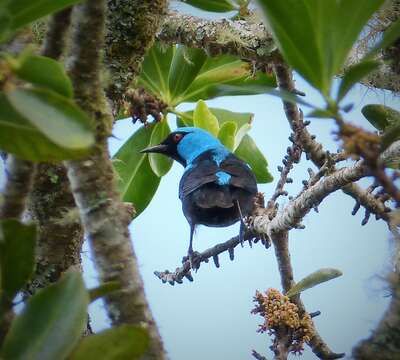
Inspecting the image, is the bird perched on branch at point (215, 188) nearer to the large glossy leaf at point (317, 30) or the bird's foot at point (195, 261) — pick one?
the bird's foot at point (195, 261)

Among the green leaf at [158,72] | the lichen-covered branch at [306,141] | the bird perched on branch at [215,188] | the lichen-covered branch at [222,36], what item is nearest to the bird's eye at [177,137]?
the bird perched on branch at [215,188]

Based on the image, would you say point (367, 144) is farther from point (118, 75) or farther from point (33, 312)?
point (118, 75)

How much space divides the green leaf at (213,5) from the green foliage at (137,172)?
843 mm

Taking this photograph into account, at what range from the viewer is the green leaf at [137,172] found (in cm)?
326

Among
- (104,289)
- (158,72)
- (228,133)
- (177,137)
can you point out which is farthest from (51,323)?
(177,137)

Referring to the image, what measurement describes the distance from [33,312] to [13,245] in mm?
119

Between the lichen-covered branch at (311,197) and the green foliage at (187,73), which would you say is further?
the green foliage at (187,73)

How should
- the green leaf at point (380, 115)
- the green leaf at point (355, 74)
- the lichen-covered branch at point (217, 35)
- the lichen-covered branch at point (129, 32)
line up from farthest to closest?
1. the lichen-covered branch at point (217, 35)
2. the lichen-covered branch at point (129, 32)
3. the green leaf at point (380, 115)
4. the green leaf at point (355, 74)

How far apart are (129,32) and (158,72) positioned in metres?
1.18

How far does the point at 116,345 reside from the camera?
37.4 inches

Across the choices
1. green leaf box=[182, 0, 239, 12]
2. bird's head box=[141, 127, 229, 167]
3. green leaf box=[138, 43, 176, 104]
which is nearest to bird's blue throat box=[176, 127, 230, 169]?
bird's head box=[141, 127, 229, 167]

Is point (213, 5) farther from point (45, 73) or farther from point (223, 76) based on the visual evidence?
point (45, 73)

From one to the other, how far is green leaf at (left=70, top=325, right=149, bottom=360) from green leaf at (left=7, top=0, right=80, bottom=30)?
0.53m

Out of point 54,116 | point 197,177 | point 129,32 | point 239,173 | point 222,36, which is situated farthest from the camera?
point 197,177
